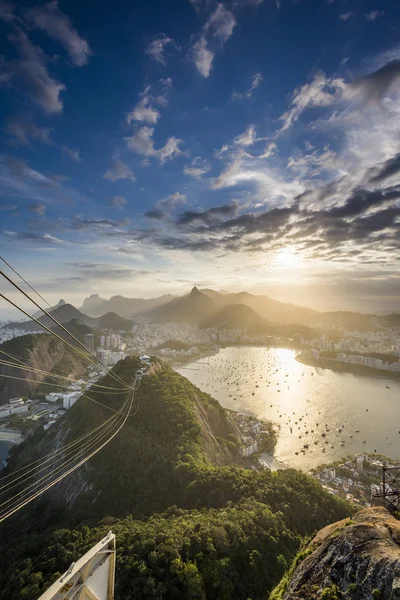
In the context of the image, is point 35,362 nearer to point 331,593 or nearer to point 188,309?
point 331,593

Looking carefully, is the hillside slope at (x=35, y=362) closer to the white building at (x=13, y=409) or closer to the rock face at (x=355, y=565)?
the white building at (x=13, y=409)

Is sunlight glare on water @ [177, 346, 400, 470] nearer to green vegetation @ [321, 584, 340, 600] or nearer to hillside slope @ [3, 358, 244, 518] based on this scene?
hillside slope @ [3, 358, 244, 518]

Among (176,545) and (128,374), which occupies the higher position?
(128,374)

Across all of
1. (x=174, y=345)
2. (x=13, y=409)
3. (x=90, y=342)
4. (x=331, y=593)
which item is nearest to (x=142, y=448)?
(x=331, y=593)

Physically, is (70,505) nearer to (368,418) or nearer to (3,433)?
(3,433)

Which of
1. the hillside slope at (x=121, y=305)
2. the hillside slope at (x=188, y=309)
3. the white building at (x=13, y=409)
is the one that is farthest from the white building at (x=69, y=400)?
the hillside slope at (x=121, y=305)

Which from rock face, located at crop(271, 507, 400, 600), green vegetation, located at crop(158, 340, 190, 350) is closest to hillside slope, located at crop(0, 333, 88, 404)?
green vegetation, located at crop(158, 340, 190, 350)

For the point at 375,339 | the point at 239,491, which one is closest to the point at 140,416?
the point at 239,491
